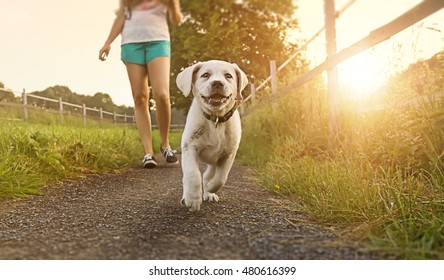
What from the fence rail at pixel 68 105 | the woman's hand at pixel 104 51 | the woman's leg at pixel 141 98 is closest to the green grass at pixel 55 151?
the fence rail at pixel 68 105

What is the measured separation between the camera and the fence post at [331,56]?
2209mm

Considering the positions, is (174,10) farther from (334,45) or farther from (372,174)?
(372,174)

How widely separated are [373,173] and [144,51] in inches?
56.7

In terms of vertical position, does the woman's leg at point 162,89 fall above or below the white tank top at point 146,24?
below

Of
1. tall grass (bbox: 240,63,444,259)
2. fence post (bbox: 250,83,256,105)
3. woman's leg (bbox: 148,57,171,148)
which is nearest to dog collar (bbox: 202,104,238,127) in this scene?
tall grass (bbox: 240,63,444,259)

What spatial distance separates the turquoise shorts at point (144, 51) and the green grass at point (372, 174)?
84 cm

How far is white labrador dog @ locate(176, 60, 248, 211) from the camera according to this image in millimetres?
1467

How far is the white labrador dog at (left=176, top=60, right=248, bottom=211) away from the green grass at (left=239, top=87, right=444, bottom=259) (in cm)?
29

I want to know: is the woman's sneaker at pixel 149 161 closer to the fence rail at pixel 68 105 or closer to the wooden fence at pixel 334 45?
the fence rail at pixel 68 105

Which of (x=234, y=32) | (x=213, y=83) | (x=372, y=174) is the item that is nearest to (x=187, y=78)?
(x=213, y=83)

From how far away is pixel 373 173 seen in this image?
140cm

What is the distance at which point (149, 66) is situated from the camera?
7.70ft

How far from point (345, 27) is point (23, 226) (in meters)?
1.77
